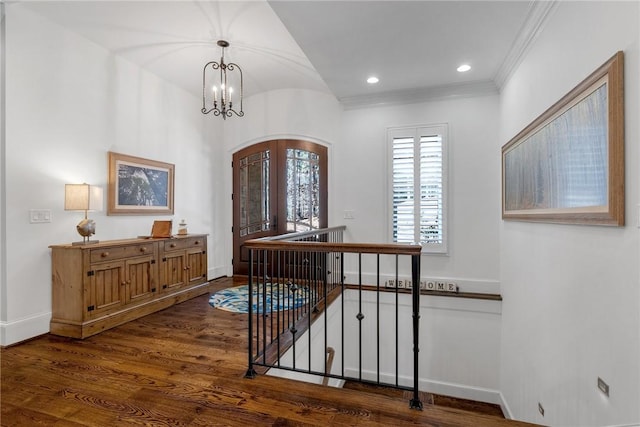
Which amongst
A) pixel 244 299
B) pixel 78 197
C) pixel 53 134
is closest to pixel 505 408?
pixel 244 299

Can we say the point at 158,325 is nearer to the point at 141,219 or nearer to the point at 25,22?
the point at 141,219

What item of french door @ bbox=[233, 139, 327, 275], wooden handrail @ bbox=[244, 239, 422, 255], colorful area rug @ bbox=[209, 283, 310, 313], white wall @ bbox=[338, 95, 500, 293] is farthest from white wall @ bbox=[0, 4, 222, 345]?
white wall @ bbox=[338, 95, 500, 293]

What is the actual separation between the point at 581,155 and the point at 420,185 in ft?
7.96

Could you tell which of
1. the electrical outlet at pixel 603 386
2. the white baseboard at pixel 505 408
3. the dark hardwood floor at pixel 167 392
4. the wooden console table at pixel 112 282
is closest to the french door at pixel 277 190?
the wooden console table at pixel 112 282

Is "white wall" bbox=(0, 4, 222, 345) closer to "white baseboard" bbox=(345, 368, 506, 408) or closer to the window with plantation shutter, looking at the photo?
the window with plantation shutter

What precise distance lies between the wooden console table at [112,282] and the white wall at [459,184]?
2.70 metres

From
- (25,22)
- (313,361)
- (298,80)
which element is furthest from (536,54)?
(25,22)

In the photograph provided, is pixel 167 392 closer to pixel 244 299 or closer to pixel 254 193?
pixel 244 299

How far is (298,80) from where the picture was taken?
184 inches

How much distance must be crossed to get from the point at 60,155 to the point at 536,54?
4.65m

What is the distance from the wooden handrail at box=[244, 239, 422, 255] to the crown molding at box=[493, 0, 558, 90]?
85.0 inches

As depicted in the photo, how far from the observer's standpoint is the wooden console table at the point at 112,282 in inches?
114

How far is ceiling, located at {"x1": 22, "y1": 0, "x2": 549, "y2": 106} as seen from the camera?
2516 mm

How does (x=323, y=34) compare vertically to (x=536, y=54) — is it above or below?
above
